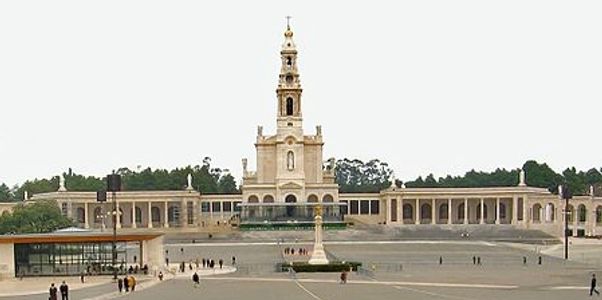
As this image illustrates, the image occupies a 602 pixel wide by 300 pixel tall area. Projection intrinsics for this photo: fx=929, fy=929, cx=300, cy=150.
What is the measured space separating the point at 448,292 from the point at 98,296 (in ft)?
51.9

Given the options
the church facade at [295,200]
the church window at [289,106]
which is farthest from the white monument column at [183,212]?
the church window at [289,106]

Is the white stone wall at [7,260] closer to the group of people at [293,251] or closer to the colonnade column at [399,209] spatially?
the group of people at [293,251]

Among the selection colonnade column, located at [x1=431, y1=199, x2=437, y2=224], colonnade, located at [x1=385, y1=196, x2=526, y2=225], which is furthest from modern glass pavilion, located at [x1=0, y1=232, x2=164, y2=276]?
colonnade column, located at [x1=431, y1=199, x2=437, y2=224]

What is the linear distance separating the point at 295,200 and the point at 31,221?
33.6 m

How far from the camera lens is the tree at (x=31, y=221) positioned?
91.2m

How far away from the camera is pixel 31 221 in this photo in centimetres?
9212

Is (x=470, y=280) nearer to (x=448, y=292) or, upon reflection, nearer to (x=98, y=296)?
(x=448, y=292)

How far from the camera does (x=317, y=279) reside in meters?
50.4

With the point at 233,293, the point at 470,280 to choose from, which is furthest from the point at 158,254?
the point at 470,280

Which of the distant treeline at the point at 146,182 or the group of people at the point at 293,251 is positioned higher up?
the distant treeline at the point at 146,182

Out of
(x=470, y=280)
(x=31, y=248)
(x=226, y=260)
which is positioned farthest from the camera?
(x=226, y=260)

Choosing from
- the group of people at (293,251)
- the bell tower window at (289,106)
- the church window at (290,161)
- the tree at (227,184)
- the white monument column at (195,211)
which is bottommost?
the group of people at (293,251)

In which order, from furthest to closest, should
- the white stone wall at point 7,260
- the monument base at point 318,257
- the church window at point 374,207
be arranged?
the church window at point 374,207 → the monument base at point 318,257 → the white stone wall at point 7,260

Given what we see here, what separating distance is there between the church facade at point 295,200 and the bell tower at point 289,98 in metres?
0.12
